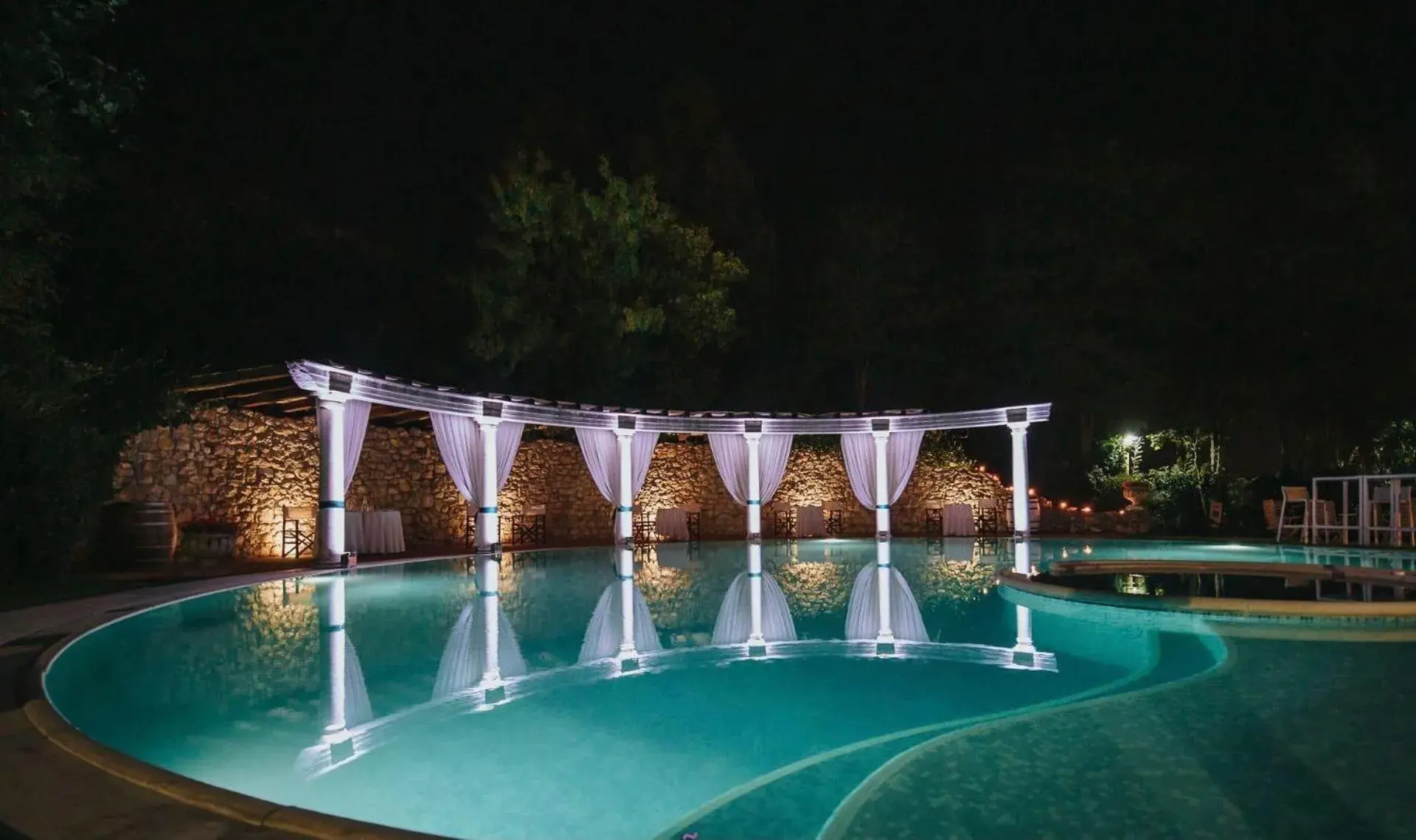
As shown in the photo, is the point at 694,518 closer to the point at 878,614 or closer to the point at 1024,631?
the point at 878,614

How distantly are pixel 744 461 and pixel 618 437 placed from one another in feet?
9.08

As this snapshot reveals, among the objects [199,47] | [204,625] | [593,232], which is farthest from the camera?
[593,232]

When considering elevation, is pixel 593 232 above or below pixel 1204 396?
above

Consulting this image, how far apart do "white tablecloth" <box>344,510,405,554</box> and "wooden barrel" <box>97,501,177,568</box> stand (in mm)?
2492

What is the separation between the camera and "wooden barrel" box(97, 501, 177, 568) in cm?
979

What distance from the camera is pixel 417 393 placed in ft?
37.8

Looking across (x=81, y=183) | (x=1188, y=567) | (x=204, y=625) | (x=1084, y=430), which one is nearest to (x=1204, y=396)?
(x=1084, y=430)

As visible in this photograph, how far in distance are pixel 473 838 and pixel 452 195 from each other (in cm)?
1881

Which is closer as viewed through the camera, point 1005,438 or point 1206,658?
point 1206,658

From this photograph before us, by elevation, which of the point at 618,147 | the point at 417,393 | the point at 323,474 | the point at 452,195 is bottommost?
the point at 323,474

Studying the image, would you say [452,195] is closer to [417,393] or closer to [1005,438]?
[417,393]

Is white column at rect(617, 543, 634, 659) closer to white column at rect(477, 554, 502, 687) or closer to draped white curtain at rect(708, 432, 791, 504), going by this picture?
white column at rect(477, 554, 502, 687)

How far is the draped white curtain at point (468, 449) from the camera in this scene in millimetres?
12219

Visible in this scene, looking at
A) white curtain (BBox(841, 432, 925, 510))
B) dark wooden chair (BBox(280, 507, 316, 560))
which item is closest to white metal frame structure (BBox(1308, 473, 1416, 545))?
white curtain (BBox(841, 432, 925, 510))
